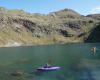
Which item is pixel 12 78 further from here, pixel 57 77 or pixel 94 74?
pixel 94 74

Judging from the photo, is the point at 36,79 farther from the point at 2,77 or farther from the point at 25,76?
the point at 2,77

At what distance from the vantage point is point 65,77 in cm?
8100

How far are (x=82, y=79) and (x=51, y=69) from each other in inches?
918

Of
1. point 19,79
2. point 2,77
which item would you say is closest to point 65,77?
point 19,79

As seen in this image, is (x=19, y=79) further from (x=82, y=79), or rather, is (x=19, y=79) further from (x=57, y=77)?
(x=82, y=79)

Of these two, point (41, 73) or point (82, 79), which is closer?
point (82, 79)

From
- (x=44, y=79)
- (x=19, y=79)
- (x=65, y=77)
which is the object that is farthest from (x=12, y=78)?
(x=65, y=77)

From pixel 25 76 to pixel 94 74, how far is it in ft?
69.6

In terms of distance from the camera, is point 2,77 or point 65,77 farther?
point 2,77

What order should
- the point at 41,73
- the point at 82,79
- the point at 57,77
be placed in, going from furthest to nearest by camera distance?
1. the point at 41,73
2. the point at 57,77
3. the point at 82,79

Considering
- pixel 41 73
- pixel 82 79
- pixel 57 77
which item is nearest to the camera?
pixel 82 79

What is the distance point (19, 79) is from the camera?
80.4 m

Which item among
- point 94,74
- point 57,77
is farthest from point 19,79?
point 94,74

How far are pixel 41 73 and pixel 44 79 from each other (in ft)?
→ 39.4
